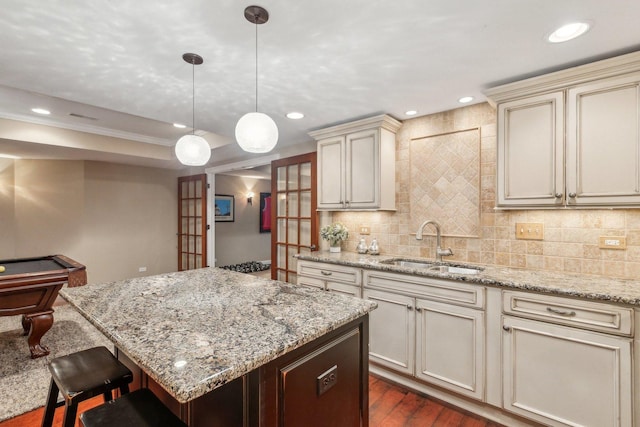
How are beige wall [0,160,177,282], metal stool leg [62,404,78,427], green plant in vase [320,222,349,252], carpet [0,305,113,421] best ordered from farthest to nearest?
beige wall [0,160,177,282] → green plant in vase [320,222,349,252] → carpet [0,305,113,421] → metal stool leg [62,404,78,427]

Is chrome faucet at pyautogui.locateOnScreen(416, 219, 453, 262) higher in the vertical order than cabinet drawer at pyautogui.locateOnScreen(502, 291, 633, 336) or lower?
higher

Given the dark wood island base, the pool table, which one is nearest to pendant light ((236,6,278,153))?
the dark wood island base

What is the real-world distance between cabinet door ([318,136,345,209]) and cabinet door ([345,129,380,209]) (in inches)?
3.0

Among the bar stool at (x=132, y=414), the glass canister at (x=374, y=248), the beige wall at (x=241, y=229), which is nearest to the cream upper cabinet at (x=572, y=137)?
the glass canister at (x=374, y=248)

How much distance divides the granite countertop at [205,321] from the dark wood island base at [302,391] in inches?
3.7

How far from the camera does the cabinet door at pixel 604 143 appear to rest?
5.80 feet

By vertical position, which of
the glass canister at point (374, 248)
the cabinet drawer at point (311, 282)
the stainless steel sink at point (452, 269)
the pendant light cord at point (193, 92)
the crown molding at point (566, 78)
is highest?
the pendant light cord at point (193, 92)

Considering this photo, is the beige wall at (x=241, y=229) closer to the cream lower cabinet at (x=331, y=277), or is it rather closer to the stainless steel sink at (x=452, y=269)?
the cream lower cabinet at (x=331, y=277)

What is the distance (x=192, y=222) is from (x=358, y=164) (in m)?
3.91

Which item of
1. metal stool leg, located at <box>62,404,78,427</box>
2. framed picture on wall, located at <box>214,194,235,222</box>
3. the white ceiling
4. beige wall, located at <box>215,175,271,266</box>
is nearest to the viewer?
metal stool leg, located at <box>62,404,78,427</box>

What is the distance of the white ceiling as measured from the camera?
145 centimetres

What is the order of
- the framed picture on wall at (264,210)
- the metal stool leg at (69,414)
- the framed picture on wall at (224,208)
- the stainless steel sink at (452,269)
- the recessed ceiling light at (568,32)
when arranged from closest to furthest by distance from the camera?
1. the metal stool leg at (69,414)
2. the recessed ceiling light at (568,32)
3. the stainless steel sink at (452,269)
4. the framed picture on wall at (224,208)
5. the framed picture on wall at (264,210)

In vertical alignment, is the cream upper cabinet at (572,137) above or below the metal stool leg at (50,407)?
above

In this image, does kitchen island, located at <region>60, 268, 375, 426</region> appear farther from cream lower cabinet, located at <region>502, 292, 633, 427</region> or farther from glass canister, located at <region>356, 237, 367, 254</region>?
glass canister, located at <region>356, 237, 367, 254</region>
